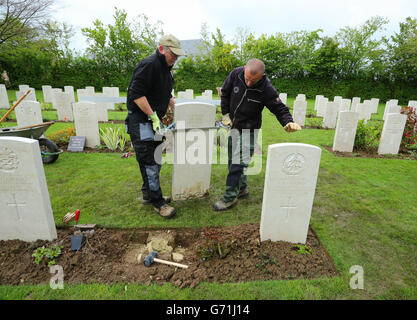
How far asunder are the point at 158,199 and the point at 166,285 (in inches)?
52.0

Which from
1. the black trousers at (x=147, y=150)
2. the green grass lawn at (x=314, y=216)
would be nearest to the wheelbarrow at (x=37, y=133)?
the green grass lawn at (x=314, y=216)

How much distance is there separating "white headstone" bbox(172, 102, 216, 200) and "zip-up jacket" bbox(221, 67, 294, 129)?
0.39 meters

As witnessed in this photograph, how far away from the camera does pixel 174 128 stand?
11.4ft

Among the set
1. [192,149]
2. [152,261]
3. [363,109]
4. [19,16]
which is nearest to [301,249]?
[152,261]

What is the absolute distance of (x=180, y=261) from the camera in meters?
2.54

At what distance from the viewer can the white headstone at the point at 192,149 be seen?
3.51m

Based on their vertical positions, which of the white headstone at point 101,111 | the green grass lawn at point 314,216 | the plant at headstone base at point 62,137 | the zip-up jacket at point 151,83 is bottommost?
the green grass lawn at point 314,216

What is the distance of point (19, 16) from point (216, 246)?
22096 millimetres

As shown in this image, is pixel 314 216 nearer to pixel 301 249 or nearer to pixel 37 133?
pixel 301 249

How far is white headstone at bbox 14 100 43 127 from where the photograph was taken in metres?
6.30

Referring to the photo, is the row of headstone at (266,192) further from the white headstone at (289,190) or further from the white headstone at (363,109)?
the white headstone at (363,109)

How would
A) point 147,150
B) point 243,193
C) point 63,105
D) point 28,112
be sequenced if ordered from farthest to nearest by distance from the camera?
point 63,105 → point 28,112 → point 243,193 → point 147,150

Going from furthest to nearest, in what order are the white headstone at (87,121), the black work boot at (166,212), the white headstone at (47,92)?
the white headstone at (47,92) < the white headstone at (87,121) < the black work boot at (166,212)

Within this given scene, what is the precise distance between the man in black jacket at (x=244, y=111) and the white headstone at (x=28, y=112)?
554 cm
